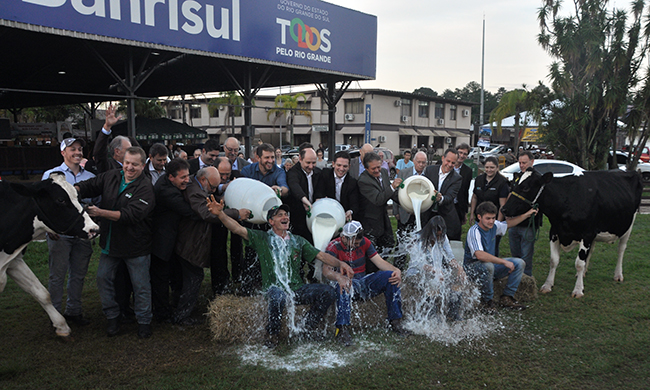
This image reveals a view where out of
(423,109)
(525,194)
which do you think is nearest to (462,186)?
(525,194)

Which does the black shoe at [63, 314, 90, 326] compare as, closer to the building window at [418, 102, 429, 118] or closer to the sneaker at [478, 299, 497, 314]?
the sneaker at [478, 299, 497, 314]

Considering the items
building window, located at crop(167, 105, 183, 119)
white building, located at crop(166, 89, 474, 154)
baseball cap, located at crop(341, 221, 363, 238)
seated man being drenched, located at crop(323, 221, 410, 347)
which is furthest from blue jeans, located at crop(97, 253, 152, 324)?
building window, located at crop(167, 105, 183, 119)

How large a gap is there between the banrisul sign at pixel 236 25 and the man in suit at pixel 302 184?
7415 millimetres

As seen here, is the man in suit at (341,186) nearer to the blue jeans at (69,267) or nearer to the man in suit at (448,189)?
the man in suit at (448,189)

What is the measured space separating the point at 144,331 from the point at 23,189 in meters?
1.79

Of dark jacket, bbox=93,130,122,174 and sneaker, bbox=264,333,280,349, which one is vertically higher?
dark jacket, bbox=93,130,122,174

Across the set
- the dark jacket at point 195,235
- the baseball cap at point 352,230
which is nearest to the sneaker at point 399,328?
the baseball cap at point 352,230

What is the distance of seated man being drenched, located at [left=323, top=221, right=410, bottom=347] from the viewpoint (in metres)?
4.45

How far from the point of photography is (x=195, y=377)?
3.75 metres

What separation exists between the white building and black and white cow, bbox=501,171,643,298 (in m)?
29.7

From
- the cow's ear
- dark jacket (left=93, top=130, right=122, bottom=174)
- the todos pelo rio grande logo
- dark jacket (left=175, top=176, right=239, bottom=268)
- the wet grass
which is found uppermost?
the todos pelo rio grande logo

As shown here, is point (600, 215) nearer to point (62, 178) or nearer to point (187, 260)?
point (187, 260)

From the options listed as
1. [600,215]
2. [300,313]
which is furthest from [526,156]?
[300,313]

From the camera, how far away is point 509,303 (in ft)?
17.9
